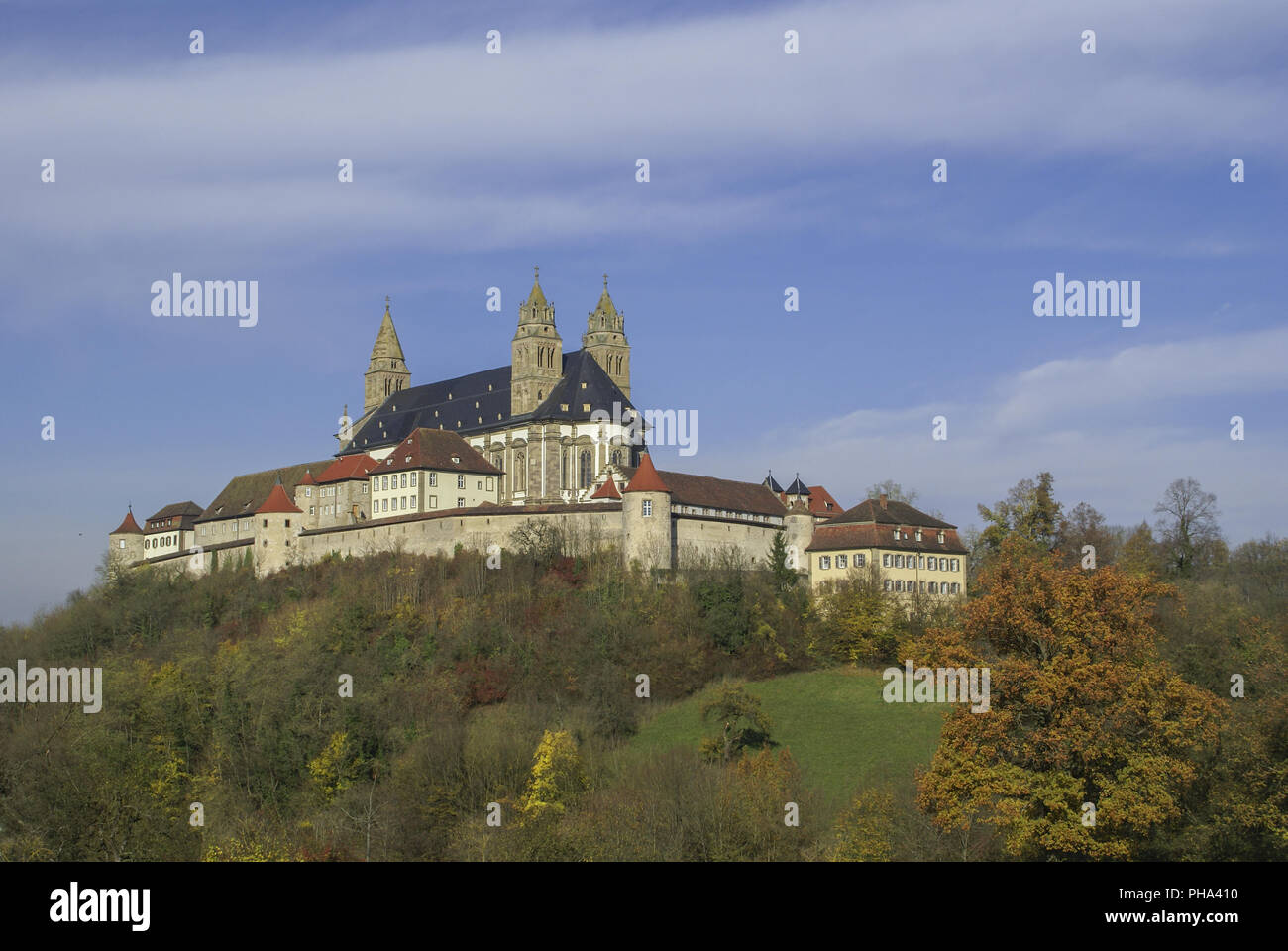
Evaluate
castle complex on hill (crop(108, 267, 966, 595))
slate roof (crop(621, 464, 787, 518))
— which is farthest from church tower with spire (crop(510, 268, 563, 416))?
slate roof (crop(621, 464, 787, 518))

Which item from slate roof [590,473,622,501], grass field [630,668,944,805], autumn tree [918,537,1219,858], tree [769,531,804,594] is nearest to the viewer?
autumn tree [918,537,1219,858]

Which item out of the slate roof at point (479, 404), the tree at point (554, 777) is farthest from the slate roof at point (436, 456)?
the tree at point (554, 777)

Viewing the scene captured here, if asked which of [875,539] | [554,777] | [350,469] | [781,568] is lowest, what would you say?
[554,777]

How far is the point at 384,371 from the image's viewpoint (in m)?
118

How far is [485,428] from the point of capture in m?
95.0

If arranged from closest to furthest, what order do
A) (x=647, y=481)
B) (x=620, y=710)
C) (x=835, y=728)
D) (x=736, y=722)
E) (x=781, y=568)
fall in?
(x=835, y=728) → (x=736, y=722) → (x=620, y=710) → (x=781, y=568) → (x=647, y=481)

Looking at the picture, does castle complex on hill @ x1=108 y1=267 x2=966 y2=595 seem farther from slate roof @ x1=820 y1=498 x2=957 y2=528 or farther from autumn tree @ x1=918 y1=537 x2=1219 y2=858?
autumn tree @ x1=918 y1=537 x2=1219 y2=858

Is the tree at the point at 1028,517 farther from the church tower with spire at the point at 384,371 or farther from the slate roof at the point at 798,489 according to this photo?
the church tower with spire at the point at 384,371

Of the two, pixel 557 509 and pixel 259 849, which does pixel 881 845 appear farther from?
pixel 557 509

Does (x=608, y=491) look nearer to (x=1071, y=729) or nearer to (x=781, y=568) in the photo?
(x=781, y=568)

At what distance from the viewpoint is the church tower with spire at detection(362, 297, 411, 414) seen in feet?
385

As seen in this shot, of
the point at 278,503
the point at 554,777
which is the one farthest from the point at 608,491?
the point at 554,777

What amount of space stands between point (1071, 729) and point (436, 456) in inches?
2189

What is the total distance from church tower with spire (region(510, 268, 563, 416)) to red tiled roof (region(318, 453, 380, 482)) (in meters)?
9.69
